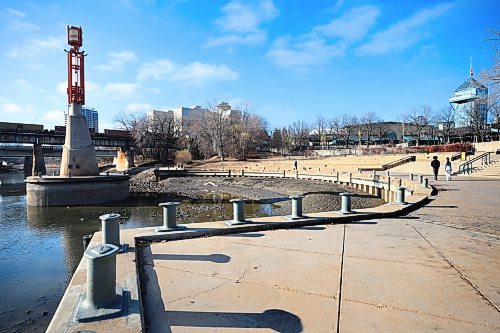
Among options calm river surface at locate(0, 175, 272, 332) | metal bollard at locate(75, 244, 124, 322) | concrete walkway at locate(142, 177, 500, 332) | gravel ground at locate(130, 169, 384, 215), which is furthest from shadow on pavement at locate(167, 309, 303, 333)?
gravel ground at locate(130, 169, 384, 215)

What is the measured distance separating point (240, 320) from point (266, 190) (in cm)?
3245

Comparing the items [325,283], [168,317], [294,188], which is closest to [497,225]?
[325,283]

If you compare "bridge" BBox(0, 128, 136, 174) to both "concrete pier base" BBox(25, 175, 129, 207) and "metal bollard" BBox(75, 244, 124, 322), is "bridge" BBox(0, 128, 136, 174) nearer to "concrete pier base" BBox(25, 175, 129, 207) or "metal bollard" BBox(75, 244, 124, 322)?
"concrete pier base" BBox(25, 175, 129, 207)

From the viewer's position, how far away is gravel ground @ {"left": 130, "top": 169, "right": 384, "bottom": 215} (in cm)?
2341

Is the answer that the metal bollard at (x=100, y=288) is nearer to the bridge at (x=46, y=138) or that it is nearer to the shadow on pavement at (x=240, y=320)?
the shadow on pavement at (x=240, y=320)

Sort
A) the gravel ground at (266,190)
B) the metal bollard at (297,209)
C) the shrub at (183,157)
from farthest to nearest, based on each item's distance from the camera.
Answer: the shrub at (183,157) → the gravel ground at (266,190) → the metal bollard at (297,209)

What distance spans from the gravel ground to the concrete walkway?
1367cm

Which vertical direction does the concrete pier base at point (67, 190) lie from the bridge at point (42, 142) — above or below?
below

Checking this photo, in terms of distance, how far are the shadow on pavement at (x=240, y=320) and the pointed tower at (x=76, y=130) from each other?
29677 mm

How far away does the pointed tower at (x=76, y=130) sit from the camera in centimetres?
2917

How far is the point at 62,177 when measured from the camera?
90.2ft

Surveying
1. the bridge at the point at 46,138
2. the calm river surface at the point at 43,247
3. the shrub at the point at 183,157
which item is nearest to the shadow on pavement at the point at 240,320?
the calm river surface at the point at 43,247

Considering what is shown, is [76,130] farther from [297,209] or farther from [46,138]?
[46,138]

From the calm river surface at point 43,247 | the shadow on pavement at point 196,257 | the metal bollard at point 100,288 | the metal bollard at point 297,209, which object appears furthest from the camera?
the metal bollard at point 297,209
